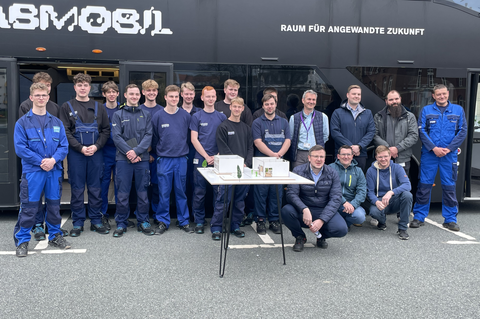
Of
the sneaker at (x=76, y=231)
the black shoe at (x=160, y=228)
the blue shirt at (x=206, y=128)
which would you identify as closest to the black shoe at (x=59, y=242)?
the sneaker at (x=76, y=231)

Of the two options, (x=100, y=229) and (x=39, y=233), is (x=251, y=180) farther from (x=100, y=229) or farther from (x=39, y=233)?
(x=39, y=233)

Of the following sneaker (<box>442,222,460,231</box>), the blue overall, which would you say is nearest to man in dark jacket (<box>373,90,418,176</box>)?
sneaker (<box>442,222,460,231</box>)

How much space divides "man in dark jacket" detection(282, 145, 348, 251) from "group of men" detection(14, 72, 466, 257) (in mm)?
11

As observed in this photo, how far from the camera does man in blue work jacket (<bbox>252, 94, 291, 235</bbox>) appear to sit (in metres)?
4.97

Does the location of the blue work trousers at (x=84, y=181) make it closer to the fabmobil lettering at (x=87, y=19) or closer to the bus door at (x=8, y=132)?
the bus door at (x=8, y=132)

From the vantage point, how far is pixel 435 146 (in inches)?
208

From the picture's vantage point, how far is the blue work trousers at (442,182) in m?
5.28

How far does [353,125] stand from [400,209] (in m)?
1.21

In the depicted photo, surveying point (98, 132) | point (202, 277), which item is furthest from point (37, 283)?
point (98, 132)

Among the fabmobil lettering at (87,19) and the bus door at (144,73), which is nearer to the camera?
the fabmobil lettering at (87,19)

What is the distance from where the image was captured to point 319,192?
434cm

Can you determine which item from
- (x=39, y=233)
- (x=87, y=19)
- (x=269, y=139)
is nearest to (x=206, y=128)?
(x=269, y=139)

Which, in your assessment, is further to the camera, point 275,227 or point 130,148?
point 275,227

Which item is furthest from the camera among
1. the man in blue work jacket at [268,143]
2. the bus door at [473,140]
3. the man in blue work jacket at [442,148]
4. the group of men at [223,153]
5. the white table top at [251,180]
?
the bus door at [473,140]
